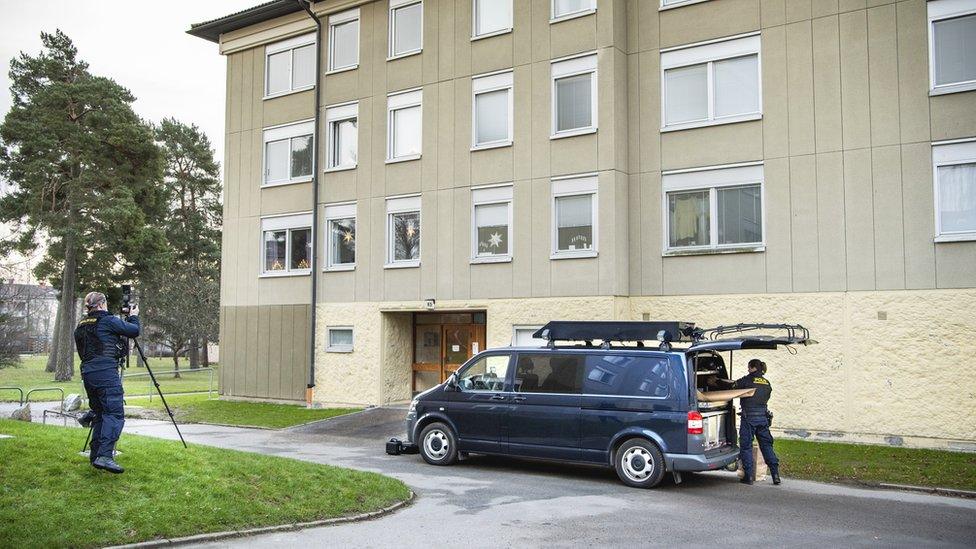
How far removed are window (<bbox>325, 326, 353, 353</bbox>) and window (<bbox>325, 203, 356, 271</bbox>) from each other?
5.53ft

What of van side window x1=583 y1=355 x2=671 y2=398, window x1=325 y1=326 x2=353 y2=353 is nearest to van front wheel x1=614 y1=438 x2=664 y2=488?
van side window x1=583 y1=355 x2=671 y2=398

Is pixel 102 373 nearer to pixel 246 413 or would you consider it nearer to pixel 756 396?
pixel 756 396

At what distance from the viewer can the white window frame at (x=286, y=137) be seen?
24.8m

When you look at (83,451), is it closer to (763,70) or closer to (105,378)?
(105,378)

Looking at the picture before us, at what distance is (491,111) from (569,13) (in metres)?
3.02

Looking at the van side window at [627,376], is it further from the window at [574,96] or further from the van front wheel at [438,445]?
the window at [574,96]

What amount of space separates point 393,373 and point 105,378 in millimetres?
13708

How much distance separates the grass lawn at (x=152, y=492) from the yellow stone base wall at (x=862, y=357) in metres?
8.98

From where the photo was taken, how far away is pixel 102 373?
30.5 ft

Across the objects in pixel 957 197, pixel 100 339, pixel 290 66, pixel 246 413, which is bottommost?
pixel 246 413

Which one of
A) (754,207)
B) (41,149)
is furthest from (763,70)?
(41,149)

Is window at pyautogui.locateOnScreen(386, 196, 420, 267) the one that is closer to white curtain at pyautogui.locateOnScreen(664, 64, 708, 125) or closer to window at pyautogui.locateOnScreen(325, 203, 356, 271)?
window at pyautogui.locateOnScreen(325, 203, 356, 271)

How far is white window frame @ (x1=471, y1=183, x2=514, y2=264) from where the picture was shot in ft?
67.1

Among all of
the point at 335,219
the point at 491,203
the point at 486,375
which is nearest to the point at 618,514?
the point at 486,375
